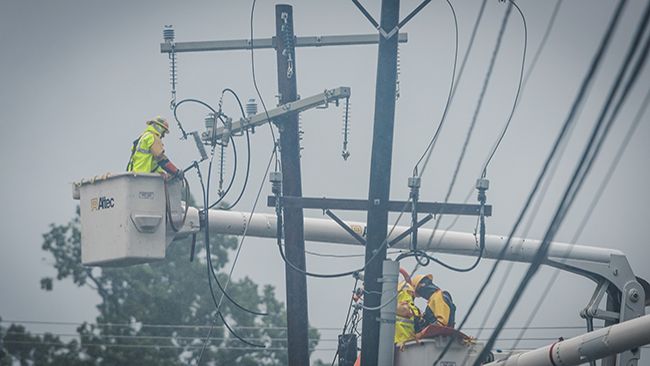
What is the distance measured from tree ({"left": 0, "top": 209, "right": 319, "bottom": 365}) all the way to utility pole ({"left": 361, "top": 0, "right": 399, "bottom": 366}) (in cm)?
3268

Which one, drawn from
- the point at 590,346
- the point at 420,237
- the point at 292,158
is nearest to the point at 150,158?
the point at 292,158

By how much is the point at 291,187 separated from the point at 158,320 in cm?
3658

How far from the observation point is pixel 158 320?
56.5 meters

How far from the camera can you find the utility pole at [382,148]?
1922cm

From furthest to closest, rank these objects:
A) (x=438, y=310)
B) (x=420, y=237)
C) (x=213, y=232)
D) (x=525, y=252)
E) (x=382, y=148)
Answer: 1. (x=525, y=252)
2. (x=420, y=237)
3. (x=213, y=232)
4. (x=438, y=310)
5. (x=382, y=148)

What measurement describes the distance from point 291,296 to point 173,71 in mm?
3443

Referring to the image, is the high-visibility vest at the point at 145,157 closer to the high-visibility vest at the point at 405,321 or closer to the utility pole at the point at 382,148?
the utility pole at the point at 382,148

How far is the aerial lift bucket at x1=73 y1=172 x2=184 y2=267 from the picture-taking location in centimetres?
2081

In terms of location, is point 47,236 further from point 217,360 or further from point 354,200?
point 354,200

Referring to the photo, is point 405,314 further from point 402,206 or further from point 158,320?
point 158,320

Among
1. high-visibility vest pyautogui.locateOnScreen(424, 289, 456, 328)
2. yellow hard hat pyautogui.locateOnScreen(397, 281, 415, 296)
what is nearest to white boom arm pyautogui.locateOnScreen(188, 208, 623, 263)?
yellow hard hat pyautogui.locateOnScreen(397, 281, 415, 296)

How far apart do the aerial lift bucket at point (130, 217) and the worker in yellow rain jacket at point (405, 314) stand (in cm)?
311

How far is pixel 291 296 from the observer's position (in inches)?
832

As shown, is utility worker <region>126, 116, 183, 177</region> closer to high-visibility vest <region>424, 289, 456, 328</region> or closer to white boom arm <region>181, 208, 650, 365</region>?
white boom arm <region>181, 208, 650, 365</region>
